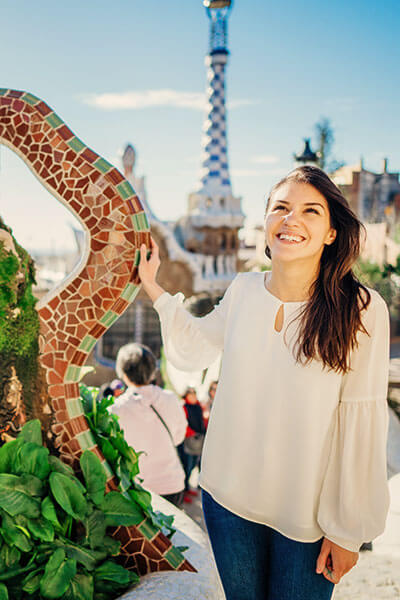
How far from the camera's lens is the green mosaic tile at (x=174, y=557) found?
6.39 feet

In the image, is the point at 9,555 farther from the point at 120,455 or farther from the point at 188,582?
the point at 188,582

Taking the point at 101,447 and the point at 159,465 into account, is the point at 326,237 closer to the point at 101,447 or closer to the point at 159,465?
the point at 101,447

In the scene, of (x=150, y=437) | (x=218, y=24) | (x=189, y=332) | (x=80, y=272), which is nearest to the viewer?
(x=189, y=332)

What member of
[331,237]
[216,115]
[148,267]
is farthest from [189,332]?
[216,115]

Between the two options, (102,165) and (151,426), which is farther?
(151,426)

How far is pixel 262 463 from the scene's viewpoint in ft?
4.44

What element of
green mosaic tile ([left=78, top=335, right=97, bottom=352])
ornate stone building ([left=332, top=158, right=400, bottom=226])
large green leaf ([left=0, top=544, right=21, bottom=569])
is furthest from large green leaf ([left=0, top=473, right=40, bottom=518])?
Answer: ornate stone building ([left=332, top=158, right=400, bottom=226])

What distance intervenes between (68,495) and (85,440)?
253 mm

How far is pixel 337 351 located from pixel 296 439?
0.24 m

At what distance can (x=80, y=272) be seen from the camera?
6.41 feet

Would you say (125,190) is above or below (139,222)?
above

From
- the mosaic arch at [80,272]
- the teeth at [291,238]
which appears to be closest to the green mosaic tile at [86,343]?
the mosaic arch at [80,272]

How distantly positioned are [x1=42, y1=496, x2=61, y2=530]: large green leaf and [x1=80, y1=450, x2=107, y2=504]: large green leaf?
0.54ft

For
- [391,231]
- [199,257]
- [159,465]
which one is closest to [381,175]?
[391,231]
